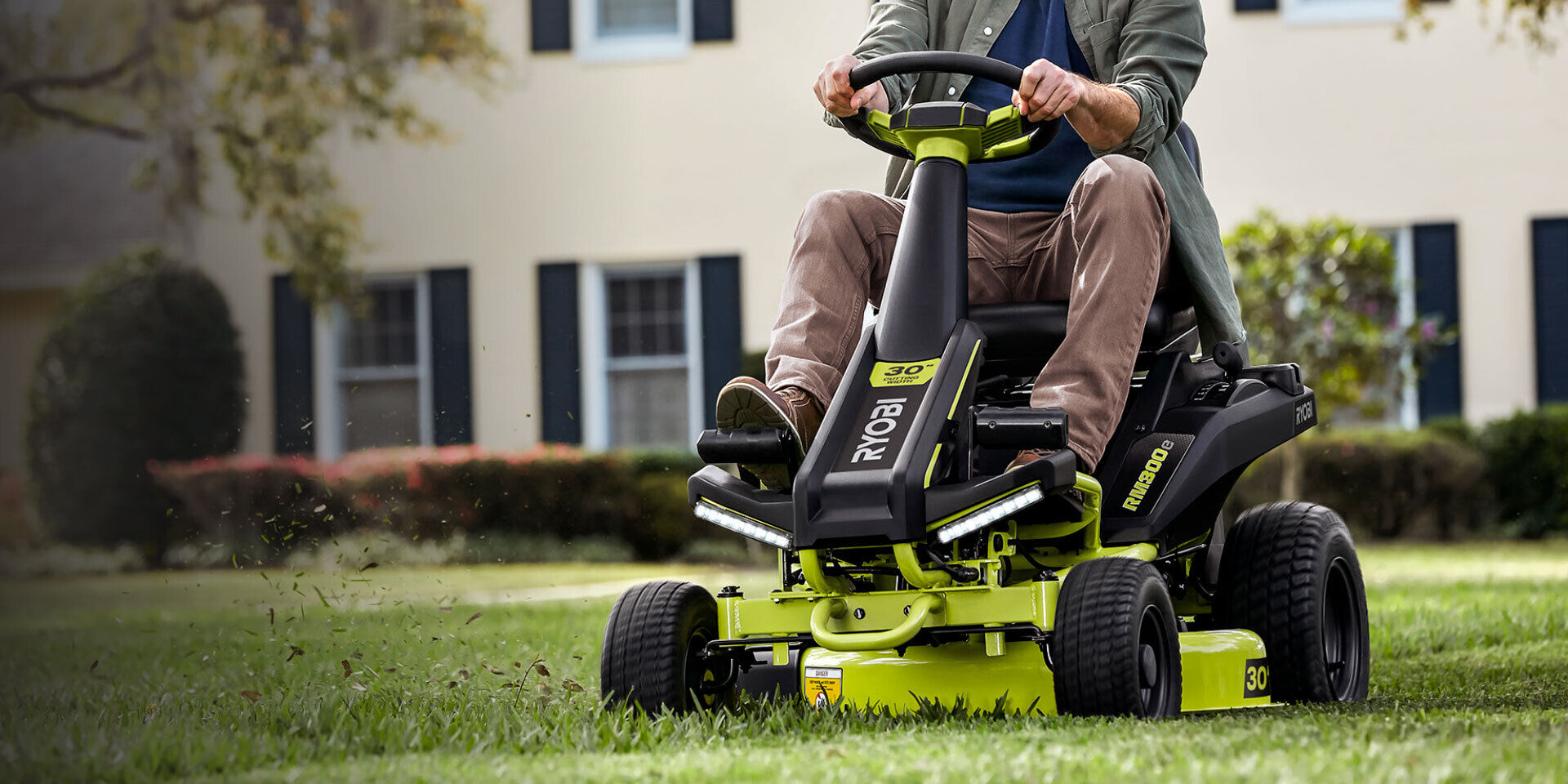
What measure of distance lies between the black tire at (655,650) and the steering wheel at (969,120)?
981 millimetres

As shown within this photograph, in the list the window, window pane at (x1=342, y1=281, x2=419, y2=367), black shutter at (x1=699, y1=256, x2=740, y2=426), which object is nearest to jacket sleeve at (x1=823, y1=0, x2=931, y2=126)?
black shutter at (x1=699, y1=256, x2=740, y2=426)

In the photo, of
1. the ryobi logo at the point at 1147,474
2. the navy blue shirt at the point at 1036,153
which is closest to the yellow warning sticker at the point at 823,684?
the ryobi logo at the point at 1147,474

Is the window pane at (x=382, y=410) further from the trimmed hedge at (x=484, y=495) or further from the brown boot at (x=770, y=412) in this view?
the brown boot at (x=770, y=412)

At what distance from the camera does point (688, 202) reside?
1267cm

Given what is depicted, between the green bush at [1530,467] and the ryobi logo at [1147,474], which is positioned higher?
the ryobi logo at [1147,474]

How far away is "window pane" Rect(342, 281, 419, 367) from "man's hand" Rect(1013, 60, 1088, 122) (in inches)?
390

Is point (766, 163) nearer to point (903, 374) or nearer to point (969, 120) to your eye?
point (969, 120)

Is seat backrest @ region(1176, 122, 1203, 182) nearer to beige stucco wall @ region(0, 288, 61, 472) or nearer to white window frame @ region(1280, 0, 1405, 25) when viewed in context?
white window frame @ region(1280, 0, 1405, 25)

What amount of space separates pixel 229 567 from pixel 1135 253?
9.59 m

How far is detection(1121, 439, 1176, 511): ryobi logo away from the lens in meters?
3.46

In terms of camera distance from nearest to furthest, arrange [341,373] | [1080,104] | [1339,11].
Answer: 1. [1080,104]
2. [1339,11]
3. [341,373]

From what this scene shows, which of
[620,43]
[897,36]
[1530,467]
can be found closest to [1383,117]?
[1530,467]

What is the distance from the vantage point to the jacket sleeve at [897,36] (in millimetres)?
3922

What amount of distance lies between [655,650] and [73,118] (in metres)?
11.1
